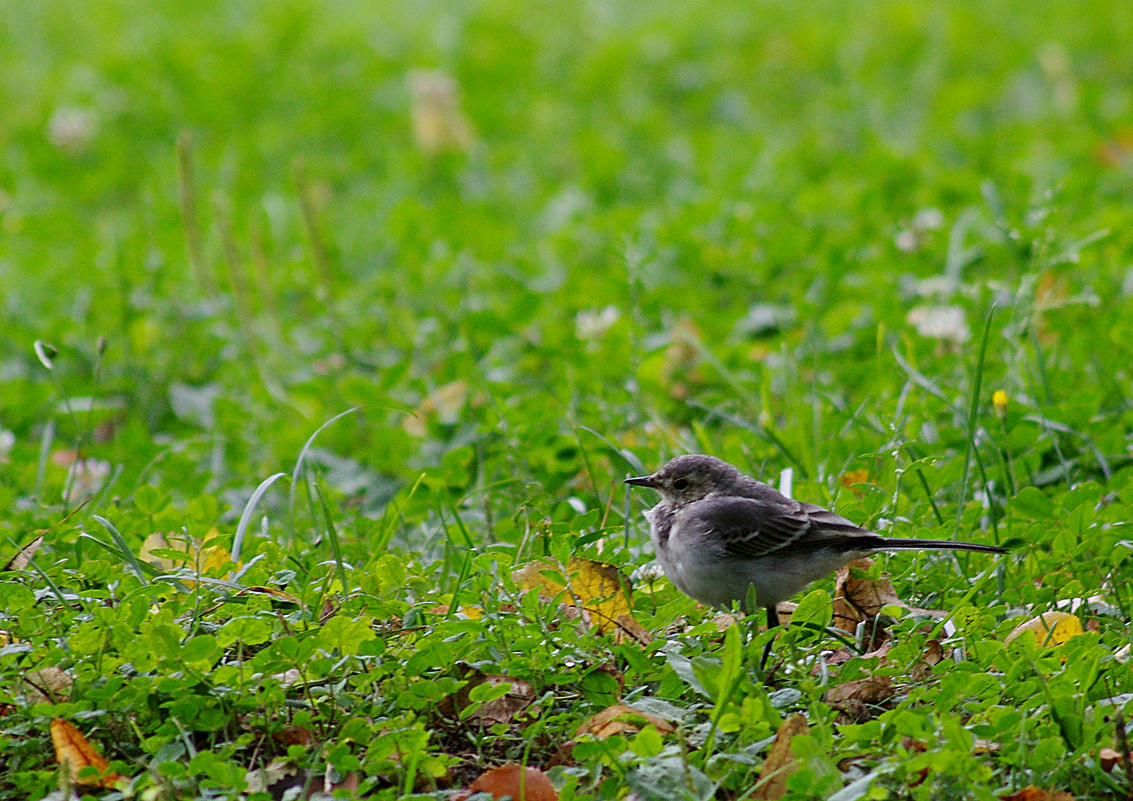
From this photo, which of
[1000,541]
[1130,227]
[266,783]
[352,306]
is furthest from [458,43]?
[266,783]

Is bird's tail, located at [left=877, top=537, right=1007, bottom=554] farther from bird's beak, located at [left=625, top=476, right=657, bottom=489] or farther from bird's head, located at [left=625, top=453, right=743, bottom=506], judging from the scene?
bird's beak, located at [left=625, top=476, right=657, bottom=489]

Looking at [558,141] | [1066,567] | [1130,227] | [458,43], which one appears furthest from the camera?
[458,43]

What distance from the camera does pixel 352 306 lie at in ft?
20.2

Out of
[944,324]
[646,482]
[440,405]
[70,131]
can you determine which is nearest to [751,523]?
[646,482]

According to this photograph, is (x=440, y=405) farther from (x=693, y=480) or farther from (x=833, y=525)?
(x=833, y=525)

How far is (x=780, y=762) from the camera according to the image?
97.4 inches

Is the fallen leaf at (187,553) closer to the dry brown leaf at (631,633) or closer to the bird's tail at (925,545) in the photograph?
the dry brown leaf at (631,633)

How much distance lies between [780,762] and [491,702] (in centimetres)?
71

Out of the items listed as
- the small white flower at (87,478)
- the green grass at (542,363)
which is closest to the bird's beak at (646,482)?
the green grass at (542,363)

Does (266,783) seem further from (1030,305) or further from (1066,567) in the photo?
(1030,305)

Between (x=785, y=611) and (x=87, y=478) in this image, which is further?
(x=87, y=478)

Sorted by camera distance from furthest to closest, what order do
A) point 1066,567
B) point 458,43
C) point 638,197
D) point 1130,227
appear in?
point 458,43 < point 638,197 < point 1130,227 < point 1066,567

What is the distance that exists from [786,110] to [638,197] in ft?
6.53

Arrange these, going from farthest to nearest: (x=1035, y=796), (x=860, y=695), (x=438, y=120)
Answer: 1. (x=438, y=120)
2. (x=860, y=695)
3. (x=1035, y=796)
